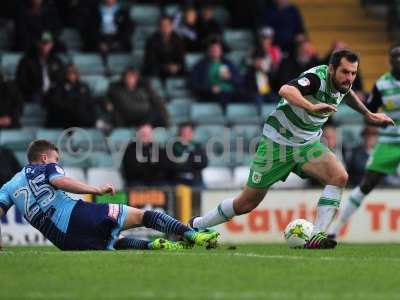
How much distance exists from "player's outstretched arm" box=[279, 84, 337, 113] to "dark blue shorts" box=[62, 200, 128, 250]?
6.27ft

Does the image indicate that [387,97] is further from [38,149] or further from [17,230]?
[38,149]

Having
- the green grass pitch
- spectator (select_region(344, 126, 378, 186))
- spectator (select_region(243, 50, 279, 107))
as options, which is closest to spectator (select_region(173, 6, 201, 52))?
spectator (select_region(243, 50, 279, 107))

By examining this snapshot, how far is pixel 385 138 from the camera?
1633 cm

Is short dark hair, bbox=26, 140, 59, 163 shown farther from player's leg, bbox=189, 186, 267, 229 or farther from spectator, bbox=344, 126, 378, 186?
spectator, bbox=344, 126, 378, 186

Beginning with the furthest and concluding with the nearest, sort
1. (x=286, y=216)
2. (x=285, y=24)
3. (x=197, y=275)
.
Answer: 1. (x=285, y=24)
2. (x=286, y=216)
3. (x=197, y=275)

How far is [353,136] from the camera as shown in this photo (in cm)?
2058

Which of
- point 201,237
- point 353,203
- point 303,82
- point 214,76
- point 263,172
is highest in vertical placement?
point 303,82

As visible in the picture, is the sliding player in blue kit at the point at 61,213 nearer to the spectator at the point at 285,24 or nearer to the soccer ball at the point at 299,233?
the soccer ball at the point at 299,233

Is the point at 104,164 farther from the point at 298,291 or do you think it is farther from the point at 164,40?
the point at 298,291

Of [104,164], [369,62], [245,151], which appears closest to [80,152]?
[104,164]

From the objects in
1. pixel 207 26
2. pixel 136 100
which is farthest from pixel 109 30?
pixel 136 100

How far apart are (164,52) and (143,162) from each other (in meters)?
2.92

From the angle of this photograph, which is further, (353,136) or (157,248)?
(353,136)

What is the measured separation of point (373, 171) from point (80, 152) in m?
5.31
